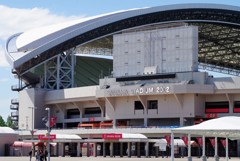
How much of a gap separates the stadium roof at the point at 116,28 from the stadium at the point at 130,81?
193mm

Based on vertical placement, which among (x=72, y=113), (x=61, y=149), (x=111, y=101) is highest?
(x=111, y=101)

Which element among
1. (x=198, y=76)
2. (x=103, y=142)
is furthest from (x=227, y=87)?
(x=103, y=142)

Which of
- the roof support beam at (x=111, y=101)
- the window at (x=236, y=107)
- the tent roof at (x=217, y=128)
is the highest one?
the roof support beam at (x=111, y=101)

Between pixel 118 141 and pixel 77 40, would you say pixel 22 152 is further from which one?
pixel 77 40

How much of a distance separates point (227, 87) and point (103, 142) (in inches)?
900

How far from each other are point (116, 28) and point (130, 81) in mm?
13775

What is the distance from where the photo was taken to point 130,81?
375ft

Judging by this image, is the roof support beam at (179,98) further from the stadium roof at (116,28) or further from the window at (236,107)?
the stadium roof at (116,28)

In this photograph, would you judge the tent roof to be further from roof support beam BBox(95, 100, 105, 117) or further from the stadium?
roof support beam BBox(95, 100, 105, 117)

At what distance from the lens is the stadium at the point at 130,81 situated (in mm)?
106375

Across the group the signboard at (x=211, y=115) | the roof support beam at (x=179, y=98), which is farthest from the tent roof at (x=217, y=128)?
the signboard at (x=211, y=115)

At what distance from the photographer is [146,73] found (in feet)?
370

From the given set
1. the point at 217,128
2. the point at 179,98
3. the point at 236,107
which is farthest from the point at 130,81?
the point at 217,128

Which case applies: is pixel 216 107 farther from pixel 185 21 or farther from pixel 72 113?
pixel 72 113
